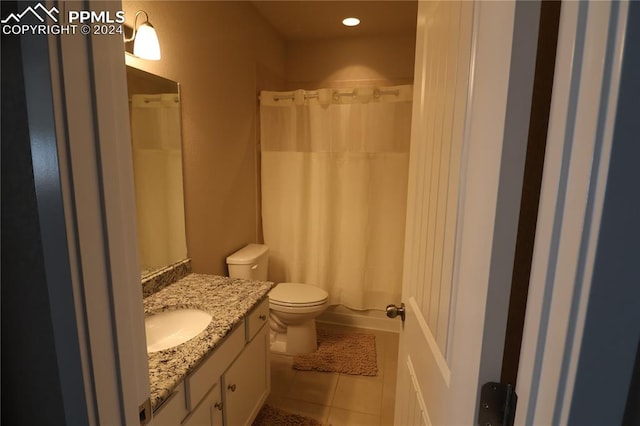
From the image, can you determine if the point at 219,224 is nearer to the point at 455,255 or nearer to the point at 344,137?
the point at 344,137

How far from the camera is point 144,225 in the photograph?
147 centimetres

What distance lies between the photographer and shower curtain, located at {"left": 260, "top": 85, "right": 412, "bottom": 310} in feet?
7.86

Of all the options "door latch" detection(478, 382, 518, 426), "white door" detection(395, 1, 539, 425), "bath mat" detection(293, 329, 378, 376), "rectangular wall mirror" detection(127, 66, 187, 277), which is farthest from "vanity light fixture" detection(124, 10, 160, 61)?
"bath mat" detection(293, 329, 378, 376)

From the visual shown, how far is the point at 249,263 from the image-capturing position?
2.15 meters

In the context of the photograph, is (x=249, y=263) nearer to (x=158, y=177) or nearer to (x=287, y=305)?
(x=287, y=305)

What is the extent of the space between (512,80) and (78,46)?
653mm

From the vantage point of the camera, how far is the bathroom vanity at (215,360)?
964mm

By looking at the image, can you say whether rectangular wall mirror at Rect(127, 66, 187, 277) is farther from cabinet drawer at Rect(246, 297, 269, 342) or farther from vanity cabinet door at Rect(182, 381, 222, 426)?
vanity cabinet door at Rect(182, 381, 222, 426)

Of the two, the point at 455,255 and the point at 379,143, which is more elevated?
the point at 379,143

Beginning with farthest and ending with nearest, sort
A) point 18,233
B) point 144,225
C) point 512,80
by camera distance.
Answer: point 144,225, point 18,233, point 512,80

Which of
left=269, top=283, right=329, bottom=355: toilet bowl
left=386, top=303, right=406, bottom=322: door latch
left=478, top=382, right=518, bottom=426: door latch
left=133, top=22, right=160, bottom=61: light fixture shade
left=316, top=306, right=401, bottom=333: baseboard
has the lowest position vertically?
left=316, top=306, right=401, bottom=333: baseboard

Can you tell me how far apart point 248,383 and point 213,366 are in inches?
17.7

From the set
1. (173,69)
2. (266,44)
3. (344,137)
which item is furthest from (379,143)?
(173,69)

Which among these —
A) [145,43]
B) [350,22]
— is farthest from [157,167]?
[350,22]
